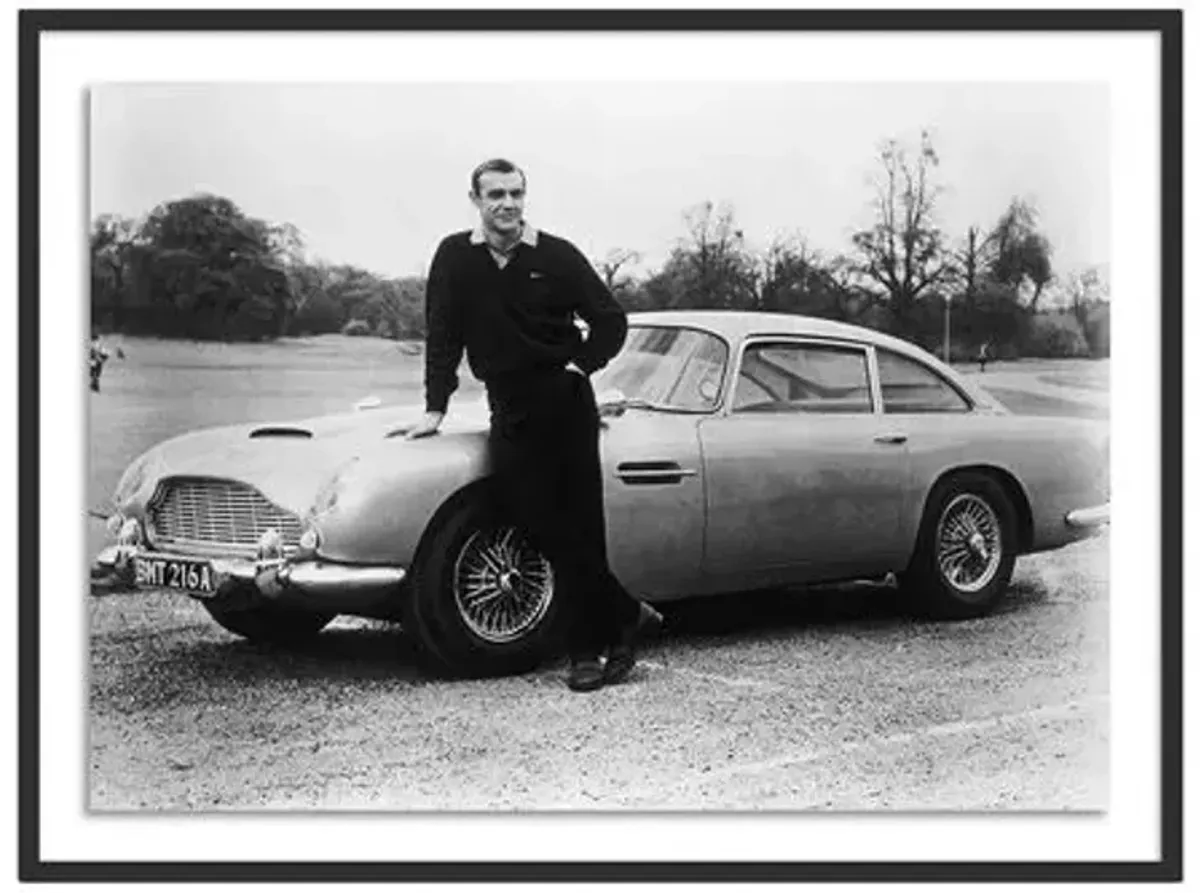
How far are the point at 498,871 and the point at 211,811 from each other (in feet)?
2.53

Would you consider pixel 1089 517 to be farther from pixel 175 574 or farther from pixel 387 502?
pixel 175 574

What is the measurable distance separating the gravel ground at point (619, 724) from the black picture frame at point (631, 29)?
18 centimetres

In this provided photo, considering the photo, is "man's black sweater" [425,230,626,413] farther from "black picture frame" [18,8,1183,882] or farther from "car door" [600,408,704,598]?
"black picture frame" [18,8,1183,882]

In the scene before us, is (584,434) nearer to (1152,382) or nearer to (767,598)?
(767,598)

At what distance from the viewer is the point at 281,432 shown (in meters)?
4.56

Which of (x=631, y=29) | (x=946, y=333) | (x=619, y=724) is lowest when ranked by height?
(x=619, y=724)

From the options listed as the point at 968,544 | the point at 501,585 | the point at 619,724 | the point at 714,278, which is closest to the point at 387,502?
the point at 501,585

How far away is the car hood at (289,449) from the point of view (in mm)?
4453

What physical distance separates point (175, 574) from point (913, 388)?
2.08 m

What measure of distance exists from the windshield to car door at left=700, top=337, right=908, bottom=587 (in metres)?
0.07

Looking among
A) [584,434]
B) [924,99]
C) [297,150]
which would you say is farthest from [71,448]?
[924,99]

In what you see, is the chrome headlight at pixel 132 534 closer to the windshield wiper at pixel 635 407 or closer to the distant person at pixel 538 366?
the distant person at pixel 538 366

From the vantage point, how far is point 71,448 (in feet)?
15.3

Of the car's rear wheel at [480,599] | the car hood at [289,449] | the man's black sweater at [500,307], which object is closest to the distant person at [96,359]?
the car hood at [289,449]
